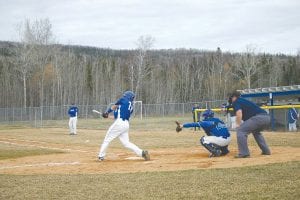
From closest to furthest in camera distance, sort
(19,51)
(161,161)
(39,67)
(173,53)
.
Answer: (161,161) < (19,51) < (39,67) < (173,53)

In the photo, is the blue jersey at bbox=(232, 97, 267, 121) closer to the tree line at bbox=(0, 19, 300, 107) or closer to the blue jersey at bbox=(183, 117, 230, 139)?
the blue jersey at bbox=(183, 117, 230, 139)

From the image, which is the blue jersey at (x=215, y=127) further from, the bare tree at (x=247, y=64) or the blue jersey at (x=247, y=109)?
the bare tree at (x=247, y=64)

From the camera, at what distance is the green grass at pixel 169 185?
23.6 feet

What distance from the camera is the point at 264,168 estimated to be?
364 inches

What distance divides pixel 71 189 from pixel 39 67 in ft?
255

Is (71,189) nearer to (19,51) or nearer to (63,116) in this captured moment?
(63,116)

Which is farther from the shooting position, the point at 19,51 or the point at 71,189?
the point at 19,51

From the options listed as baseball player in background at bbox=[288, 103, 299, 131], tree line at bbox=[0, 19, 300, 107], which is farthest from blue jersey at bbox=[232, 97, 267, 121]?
tree line at bbox=[0, 19, 300, 107]

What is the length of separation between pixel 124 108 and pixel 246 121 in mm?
3337

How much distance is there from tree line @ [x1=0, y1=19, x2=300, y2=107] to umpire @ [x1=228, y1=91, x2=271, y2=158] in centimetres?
6968

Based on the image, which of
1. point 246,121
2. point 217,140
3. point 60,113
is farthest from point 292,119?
point 60,113

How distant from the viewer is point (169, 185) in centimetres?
811

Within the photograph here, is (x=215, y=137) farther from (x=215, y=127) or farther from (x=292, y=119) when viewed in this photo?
(x=292, y=119)

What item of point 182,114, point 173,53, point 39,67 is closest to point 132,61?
point 39,67
